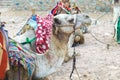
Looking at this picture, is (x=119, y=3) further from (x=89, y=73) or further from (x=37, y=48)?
(x=37, y=48)

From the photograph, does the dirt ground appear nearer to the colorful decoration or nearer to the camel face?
the colorful decoration

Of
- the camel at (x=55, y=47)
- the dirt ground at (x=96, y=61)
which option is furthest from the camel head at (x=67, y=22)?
the dirt ground at (x=96, y=61)

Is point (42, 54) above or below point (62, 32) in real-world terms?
below

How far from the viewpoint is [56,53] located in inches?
156

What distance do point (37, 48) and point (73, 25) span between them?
0.55m

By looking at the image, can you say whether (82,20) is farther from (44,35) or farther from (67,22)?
(44,35)

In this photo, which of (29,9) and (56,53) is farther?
(29,9)

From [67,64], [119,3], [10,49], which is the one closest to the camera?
[10,49]

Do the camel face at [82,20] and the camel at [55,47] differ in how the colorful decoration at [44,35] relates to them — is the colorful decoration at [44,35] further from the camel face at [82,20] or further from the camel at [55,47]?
the camel face at [82,20]

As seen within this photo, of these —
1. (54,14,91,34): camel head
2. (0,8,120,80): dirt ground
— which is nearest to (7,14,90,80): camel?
(54,14,91,34): camel head

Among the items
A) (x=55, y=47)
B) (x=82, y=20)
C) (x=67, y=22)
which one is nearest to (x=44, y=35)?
(x=55, y=47)

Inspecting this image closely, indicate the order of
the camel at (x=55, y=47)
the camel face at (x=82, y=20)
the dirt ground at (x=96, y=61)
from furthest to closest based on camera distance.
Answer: the dirt ground at (x=96, y=61), the camel face at (x=82, y=20), the camel at (x=55, y=47)

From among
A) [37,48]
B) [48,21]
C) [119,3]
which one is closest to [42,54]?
[37,48]

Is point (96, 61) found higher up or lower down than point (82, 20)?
lower down
